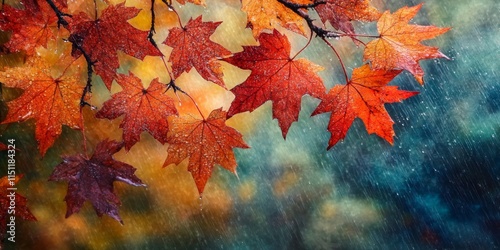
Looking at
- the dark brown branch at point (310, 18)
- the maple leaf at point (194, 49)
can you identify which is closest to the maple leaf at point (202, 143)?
the maple leaf at point (194, 49)

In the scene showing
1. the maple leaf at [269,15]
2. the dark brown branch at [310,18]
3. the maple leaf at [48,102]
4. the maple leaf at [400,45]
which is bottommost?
the maple leaf at [400,45]

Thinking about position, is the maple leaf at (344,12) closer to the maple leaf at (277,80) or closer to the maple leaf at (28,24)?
the maple leaf at (277,80)

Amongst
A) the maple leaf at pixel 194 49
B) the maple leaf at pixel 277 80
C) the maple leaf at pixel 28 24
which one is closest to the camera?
the maple leaf at pixel 277 80

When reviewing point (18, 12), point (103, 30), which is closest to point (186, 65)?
point (103, 30)

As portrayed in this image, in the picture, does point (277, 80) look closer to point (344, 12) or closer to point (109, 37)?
point (344, 12)

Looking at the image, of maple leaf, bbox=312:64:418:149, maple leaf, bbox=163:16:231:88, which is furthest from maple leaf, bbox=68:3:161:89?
maple leaf, bbox=312:64:418:149

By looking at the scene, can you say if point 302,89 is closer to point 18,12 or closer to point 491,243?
point 18,12
